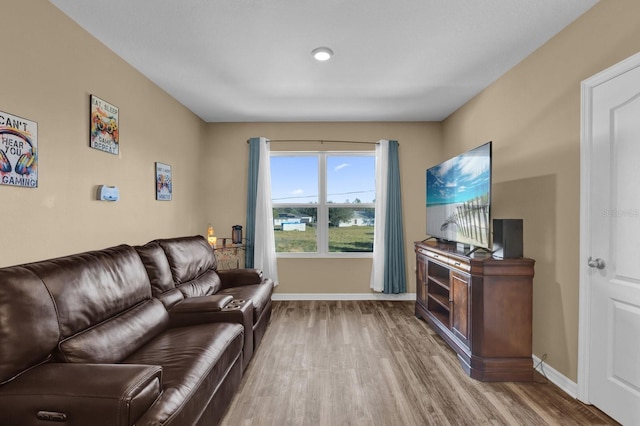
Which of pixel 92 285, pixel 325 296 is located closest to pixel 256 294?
pixel 92 285

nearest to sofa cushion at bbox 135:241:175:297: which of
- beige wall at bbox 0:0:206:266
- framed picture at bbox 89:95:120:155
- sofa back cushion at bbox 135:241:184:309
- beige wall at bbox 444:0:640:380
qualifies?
sofa back cushion at bbox 135:241:184:309

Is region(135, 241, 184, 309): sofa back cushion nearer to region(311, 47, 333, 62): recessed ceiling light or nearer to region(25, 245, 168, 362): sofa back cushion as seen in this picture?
region(25, 245, 168, 362): sofa back cushion

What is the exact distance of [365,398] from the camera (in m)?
2.28

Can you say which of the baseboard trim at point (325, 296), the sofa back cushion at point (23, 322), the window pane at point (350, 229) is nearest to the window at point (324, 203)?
the window pane at point (350, 229)

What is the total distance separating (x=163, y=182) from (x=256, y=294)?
5.38 ft

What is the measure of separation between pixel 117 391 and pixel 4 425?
456 millimetres

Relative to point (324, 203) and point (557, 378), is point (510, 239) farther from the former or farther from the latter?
point (324, 203)

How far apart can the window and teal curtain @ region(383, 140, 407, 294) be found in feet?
1.05

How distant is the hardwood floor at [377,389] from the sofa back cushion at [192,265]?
0.83m

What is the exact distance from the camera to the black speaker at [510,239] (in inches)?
102

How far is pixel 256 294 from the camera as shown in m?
3.22

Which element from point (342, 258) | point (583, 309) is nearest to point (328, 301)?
point (342, 258)

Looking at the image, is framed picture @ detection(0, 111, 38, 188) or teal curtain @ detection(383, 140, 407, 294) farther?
teal curtain @ detection(383, 140, 407, 294)

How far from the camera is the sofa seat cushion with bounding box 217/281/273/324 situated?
301 centimetres
